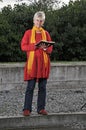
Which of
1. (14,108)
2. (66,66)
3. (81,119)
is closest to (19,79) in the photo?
(66,66)

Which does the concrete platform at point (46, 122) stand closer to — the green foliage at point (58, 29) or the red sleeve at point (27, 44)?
the red sleeve at point (27, 44)

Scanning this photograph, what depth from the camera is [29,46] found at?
8789 millimetres

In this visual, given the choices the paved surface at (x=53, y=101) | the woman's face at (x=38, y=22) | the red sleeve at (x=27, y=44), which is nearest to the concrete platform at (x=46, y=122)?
the paved surface at (x=53, y=101)

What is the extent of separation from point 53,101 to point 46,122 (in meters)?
4.03

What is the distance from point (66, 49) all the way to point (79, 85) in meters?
5.79

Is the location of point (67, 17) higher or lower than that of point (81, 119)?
higher

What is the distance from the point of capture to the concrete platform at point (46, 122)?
8.55m

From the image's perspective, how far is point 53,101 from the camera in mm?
12812

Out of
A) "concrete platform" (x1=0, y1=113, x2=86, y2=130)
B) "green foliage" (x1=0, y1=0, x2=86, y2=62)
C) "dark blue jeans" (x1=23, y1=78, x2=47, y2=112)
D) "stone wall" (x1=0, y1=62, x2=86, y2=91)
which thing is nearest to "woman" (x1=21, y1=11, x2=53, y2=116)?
"dark blue jeans" (x1=23, y1=78, x2=47, y2=112)

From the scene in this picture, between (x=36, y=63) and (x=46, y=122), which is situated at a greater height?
(x=36, y=63)

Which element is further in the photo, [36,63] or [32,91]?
[32,91]

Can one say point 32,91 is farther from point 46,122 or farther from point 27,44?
point 27,44

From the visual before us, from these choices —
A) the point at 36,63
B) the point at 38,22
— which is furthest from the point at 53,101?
the point at 38,22

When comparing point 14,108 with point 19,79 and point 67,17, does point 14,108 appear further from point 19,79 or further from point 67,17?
point 67,17
